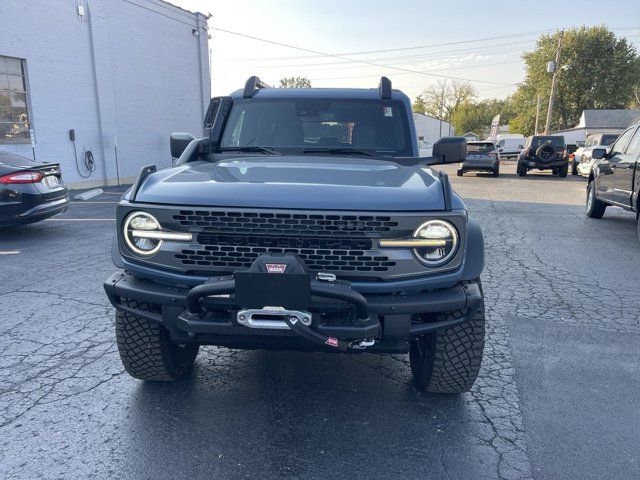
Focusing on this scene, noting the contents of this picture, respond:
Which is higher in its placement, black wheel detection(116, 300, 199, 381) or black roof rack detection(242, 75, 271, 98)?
black roof rack detection(242, 75, 271, 98)

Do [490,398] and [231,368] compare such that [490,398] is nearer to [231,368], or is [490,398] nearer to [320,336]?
[320,336]

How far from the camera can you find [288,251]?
8.52 ft

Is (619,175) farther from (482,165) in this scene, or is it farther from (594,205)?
(482,165)

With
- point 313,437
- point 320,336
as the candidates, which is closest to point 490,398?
point 313,437

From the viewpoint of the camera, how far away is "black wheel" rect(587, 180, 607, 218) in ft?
33.4

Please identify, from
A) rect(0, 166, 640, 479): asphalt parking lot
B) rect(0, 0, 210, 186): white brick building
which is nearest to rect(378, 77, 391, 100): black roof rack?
rect(0, 166, 640, 479): asphalt parking lot

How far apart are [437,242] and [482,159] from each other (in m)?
20.0

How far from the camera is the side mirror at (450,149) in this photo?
3.97m

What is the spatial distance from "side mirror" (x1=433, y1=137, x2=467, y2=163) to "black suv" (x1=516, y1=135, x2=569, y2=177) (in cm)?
1960

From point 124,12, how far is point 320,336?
17082 millimetres

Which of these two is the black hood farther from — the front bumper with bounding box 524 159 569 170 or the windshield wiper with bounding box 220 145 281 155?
the front bumper with bounding box 524 159 569 170

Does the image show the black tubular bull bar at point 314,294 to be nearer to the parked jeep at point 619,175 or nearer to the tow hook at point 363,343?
the tow hook at point 363,343

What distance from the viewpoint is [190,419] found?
9.64 feet

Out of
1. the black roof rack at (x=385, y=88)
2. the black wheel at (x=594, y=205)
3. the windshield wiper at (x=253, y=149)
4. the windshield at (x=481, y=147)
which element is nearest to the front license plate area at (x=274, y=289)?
the windshield wiper at (x=253, y=149)
